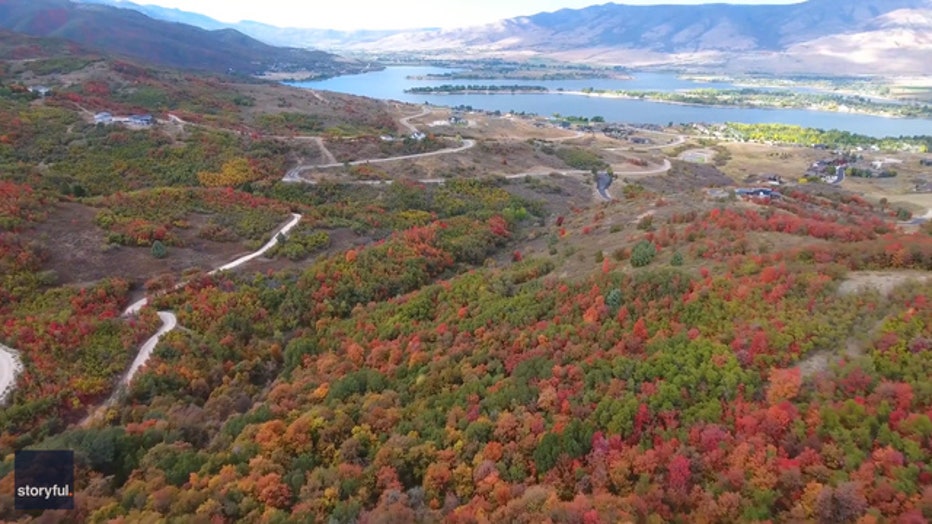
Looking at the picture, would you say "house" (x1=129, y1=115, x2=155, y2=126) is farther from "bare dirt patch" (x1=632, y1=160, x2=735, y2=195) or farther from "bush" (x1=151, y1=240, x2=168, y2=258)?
"bare dirt patch" (x1=632, y1=160, x2=735, y2=195)

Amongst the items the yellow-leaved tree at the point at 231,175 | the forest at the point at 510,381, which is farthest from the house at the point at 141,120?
the forest at the point at 510,381

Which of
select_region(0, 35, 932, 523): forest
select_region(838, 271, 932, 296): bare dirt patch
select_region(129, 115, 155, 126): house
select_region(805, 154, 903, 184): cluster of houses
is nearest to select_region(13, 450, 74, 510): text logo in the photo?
select_region(0, 35, 932, 523): forest

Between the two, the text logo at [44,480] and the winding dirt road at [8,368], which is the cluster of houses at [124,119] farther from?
the text logo at [44,480]

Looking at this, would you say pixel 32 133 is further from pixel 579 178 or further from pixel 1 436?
pixel 579 178

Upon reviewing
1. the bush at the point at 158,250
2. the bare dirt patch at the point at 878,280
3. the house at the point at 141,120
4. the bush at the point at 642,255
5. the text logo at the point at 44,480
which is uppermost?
the house at the point at 141,120

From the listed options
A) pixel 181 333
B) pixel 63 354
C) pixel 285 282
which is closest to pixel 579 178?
pixel 285 282

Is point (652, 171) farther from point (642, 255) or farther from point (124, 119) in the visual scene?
point (124, 119)

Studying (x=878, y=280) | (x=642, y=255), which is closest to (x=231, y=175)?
(x=642, y=255)
